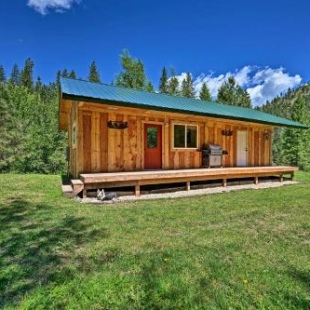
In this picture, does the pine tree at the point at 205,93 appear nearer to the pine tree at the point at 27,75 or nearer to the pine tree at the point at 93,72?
the pine tree at the point at 93,72

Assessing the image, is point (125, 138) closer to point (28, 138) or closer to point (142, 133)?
point (142, 133)

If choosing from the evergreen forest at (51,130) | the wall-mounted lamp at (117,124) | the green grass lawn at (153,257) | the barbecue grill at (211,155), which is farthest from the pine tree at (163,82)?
the green grass lawn at (153,257)

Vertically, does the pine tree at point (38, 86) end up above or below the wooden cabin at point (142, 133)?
above

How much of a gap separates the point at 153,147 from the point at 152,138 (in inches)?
13.4

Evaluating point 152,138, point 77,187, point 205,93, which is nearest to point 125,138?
point 152,138

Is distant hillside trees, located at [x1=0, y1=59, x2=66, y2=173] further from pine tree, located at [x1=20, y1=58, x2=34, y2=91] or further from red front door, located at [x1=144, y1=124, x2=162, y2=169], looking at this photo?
pine tree, located at [x1=20, y1=58, x2=34, y2=91]

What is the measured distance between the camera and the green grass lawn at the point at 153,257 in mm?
2342

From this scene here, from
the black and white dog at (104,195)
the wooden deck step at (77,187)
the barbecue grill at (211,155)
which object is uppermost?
the barbecue grill at (211,155)

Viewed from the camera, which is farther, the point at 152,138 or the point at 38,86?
the point at 38,86

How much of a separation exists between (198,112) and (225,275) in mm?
6753

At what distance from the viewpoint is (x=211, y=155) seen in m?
10.1

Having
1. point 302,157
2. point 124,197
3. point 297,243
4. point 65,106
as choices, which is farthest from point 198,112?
point 302,157

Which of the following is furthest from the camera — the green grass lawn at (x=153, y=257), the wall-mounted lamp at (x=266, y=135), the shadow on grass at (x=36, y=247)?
the wall-mounted lamp at (x=266, y=135)

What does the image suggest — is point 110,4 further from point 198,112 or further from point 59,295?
point 59,295
